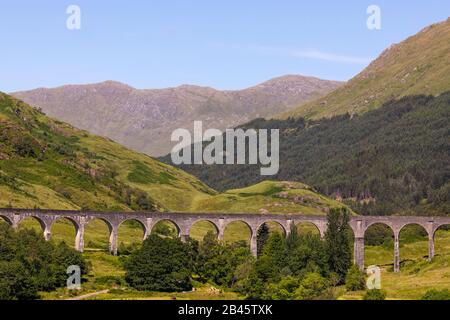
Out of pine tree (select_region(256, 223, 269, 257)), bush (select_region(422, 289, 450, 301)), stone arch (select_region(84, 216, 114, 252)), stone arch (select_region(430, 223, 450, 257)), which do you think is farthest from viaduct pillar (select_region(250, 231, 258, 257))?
bush (select_region(422, 289, 450, 301))

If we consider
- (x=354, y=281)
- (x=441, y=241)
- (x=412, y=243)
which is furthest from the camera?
(x=412, y=243)

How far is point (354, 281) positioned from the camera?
121375 millimetres

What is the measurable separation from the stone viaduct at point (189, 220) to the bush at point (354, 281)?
2707cm

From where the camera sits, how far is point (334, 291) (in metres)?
114

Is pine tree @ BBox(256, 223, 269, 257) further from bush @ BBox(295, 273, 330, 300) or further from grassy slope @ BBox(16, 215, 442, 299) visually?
bush @ BBox(295, 273, 330, 300)

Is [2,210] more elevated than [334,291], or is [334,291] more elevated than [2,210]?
[2,210]

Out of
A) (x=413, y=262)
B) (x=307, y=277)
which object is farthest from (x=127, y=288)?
(x=413, y=262)

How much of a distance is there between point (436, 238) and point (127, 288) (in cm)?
9924

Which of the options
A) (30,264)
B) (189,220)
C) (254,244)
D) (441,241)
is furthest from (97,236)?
(441,241)

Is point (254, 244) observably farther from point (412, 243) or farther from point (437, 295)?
point (437, 295)

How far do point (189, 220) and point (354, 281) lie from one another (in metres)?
39.2

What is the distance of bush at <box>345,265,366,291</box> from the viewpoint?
396 feet
